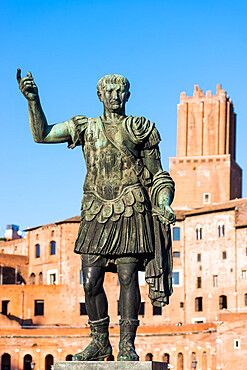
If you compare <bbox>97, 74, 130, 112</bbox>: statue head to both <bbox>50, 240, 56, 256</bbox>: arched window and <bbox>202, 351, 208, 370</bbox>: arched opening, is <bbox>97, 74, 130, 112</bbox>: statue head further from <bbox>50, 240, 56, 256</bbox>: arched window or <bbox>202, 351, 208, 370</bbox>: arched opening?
<bbox>50, 240, 56, 256</bbox>: arched window

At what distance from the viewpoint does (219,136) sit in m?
97.7

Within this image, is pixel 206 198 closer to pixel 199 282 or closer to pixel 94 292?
pixel 199 282

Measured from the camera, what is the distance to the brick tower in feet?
298

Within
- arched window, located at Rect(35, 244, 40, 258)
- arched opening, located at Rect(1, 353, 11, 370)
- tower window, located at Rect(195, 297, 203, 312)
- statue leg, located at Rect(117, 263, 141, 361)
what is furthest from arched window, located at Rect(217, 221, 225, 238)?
statue leg, located at Rect(117, 263, 141, 361)

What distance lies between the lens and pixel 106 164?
859 cm

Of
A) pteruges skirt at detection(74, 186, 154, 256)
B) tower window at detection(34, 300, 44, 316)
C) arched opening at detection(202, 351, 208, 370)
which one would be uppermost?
pteruges skirt at detection(74, 186, 154, 256)

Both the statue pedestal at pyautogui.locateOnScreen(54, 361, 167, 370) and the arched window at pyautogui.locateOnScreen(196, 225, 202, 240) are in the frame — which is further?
the arched window at pyautogui.locateOnScreen(196, 225, 202, 240)

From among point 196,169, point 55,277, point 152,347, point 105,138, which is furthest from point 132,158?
point 196,169

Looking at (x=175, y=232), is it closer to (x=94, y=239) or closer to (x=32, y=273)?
(x=32, y=273)

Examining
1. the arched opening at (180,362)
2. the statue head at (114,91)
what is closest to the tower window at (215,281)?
the arched opening at (180,362)

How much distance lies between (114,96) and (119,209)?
1264 mm

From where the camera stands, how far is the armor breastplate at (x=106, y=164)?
854 centimetres

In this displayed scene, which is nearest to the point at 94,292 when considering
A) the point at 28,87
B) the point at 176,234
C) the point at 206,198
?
the point at 28,87

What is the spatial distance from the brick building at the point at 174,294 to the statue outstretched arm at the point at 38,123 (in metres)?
52.4
